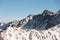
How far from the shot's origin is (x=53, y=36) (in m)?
69.0

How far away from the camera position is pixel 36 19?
17575cm

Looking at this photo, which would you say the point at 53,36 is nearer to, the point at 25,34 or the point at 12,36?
the point at 25,34

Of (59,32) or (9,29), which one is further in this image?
(59,32)

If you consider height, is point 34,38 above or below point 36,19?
below

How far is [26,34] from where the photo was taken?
211ft

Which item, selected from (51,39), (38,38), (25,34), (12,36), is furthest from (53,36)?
(12,36)

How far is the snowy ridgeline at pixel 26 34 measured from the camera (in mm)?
60781

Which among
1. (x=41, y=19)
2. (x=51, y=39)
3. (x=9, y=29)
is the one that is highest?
(x=41, y=19)

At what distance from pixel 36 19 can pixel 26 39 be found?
372ft

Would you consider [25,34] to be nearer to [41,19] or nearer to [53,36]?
[53,36]

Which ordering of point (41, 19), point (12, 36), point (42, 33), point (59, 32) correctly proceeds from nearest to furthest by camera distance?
point (12, 36)
point (42, 33)
point (59, 32)
point (41, 19)

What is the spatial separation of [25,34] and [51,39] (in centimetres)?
968

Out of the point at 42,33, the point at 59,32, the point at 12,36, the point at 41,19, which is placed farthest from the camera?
the point at 41,19

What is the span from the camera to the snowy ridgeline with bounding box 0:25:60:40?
60.8 metres
